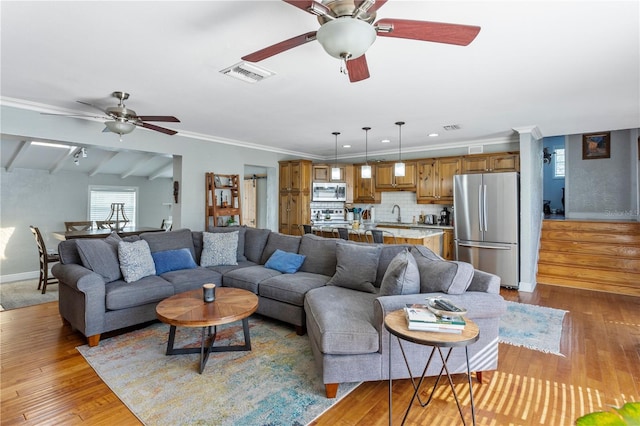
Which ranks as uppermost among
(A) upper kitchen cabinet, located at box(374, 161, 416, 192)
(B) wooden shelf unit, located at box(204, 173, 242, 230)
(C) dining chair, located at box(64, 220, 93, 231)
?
(A) upper kitchen cabinet, located at box(374, 161, 416, 192)

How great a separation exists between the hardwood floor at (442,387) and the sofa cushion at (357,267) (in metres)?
0.97

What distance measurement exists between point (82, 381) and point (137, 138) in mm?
3462

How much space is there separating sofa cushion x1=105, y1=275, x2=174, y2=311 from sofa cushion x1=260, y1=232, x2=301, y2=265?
1354mm

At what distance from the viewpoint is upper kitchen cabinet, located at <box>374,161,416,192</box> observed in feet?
22.4

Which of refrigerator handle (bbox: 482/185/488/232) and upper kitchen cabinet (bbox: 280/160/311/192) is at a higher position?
upper kitchen cabinet (bbox: 280/160/311/192)

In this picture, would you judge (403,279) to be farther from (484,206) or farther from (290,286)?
(484,206)

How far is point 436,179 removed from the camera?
6496mm

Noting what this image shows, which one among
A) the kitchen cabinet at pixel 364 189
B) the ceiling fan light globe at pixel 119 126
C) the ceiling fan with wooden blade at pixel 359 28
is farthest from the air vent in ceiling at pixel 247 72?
the kitchen cabinet at pixel 364 189

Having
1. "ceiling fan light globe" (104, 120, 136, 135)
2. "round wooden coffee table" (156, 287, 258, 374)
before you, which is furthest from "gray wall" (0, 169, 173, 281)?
"round wooden coffee table" (156, 287, 258, 374)

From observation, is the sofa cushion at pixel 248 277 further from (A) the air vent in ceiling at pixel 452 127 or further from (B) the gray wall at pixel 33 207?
(B) the gray wall at pixel 33 207

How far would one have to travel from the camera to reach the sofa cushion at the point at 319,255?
396cm

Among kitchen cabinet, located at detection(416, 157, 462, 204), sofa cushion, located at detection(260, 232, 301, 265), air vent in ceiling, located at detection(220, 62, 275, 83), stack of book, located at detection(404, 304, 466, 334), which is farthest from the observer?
kitchen cabinet, located at detection(416, 157, 462, 204)

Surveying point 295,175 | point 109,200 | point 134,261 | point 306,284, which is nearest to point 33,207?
point 109,200

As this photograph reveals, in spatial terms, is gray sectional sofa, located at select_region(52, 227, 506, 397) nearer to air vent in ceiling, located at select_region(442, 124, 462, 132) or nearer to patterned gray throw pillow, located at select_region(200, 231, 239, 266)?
patterned gray throw pillow, located at select_region(200, 231, 239, 266)
